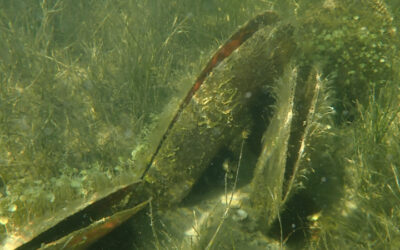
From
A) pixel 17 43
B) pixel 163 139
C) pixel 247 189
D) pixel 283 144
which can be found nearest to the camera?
pixel 283 144

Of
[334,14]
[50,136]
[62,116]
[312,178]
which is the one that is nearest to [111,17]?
[62,116]

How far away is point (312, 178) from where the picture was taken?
3.30m

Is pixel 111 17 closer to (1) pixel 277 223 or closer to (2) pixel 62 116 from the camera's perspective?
(2) pixel 62 116

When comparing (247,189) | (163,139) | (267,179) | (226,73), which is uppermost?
(226,73)

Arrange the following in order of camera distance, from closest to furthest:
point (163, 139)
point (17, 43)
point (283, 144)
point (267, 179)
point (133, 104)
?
point (283, 144) → point (267, 179) → point (163, 139) → point (133, 104) → point (17, 43)

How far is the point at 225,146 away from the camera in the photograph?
3.64 meters

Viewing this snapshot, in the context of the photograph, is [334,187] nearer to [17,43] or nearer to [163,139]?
[163,139]

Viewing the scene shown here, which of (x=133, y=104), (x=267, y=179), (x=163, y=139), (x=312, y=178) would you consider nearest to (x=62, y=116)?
(x=133, y=104)

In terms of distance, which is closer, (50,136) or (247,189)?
(247,189)

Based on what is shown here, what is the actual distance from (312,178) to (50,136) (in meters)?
3.84

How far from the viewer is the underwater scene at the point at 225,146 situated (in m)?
2.85

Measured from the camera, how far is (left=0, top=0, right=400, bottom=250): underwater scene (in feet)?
9.35

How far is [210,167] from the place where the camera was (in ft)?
12.5

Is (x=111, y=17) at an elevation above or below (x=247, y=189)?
above
